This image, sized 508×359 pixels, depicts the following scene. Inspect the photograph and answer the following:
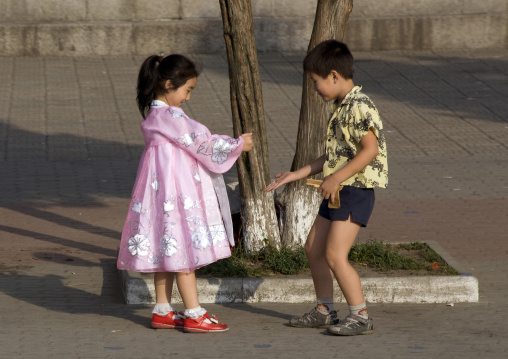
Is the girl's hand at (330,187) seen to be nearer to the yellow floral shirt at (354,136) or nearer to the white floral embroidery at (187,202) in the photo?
the yellow floral shirt at (354,136)

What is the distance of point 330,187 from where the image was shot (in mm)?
4754

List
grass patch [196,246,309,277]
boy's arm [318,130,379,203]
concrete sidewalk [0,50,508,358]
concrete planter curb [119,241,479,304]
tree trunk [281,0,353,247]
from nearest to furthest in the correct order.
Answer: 1. boy's arm [318,130,379,203]
2. concrete sidewalk [0,50,508,358]
3. concrete planter curb [119,241,479,304]
4. grass patch [196,246,309,277]
5. tree trunk [281,0,353,247]

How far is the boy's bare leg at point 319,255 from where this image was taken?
505cm

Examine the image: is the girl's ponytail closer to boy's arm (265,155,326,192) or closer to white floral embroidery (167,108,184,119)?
white floral embroidery (167,108,184,119)

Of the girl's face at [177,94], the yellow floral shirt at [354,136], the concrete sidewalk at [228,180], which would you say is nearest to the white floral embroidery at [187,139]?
the girl's face at [177,94]

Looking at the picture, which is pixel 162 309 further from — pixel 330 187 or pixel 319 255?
pixel 330 187

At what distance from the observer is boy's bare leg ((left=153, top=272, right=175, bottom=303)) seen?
5.21 m

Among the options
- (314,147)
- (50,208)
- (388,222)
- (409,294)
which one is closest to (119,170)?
(50,208)

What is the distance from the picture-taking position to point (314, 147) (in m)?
6.26

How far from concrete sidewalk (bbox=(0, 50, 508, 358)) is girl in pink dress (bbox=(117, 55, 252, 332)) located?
405mm

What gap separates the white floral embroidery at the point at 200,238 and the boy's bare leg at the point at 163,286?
316mm

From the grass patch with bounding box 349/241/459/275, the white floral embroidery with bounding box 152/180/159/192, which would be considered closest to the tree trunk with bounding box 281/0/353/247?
the grass patch with bounding box 349/241/459/275

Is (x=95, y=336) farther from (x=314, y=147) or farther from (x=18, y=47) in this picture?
(x=18, y=47)

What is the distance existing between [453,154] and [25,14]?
8.16 m
